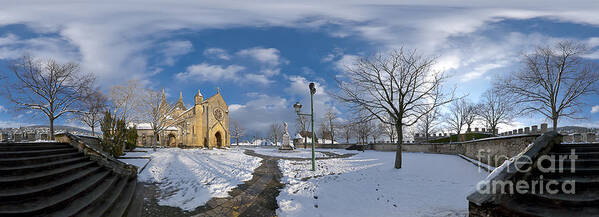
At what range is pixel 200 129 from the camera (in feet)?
145

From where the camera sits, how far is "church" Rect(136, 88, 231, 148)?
1724 inches

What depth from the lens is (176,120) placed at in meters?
30.7

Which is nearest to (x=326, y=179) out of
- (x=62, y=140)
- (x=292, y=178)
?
(x=292, y=178)

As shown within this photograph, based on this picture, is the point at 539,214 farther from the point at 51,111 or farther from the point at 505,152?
the point at 51,111

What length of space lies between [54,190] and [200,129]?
1632 inches

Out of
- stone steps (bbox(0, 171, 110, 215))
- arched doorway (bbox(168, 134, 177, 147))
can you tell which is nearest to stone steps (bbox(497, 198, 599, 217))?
stone steps (bbox(0, 171, 110, 215))

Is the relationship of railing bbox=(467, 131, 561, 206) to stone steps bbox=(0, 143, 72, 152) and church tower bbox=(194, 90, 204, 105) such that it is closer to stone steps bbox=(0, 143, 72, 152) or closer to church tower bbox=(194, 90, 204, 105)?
stone steps bbox=(0, 143, 72, 152)

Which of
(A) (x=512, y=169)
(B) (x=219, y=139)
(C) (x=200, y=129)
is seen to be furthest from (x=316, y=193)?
(B) (x=219, y=139)

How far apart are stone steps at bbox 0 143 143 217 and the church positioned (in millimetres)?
37482

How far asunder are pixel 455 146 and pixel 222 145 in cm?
3777

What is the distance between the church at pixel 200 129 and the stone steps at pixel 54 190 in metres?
37.5

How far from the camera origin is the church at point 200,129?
43781 millimetres

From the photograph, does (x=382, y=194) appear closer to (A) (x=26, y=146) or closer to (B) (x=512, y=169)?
(B) (x=512, y=169)

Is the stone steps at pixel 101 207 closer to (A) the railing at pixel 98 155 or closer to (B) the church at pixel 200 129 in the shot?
(A) the railing at pixel 98 155
